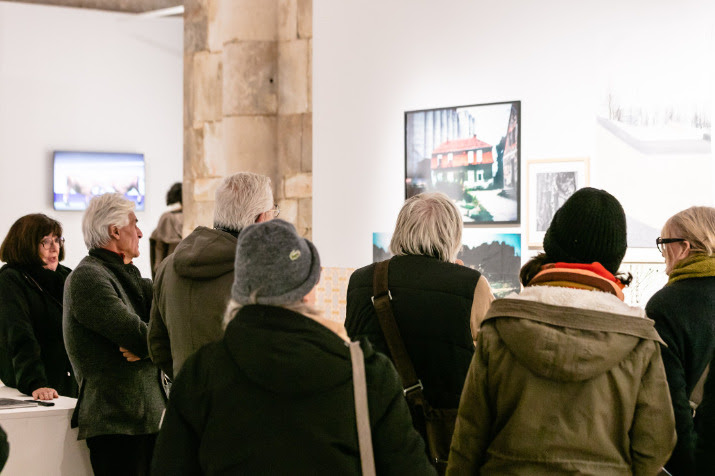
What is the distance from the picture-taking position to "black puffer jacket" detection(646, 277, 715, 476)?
2.84 m

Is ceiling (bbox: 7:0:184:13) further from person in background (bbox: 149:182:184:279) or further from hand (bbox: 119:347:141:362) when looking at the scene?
hand (bbox: 119:347:141:362)

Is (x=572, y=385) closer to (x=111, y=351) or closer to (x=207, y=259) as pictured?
(x=207, y=259)

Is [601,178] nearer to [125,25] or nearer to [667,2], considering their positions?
[667,2]

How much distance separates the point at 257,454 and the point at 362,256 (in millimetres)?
4405

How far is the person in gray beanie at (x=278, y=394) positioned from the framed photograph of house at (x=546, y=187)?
3.30 meters

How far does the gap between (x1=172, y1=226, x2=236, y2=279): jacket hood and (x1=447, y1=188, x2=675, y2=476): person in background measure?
1.22 metres

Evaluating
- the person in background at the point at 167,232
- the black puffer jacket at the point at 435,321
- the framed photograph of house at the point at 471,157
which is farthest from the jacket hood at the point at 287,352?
the person in background at the point at 167,232

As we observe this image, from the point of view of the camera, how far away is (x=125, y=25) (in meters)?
11.5

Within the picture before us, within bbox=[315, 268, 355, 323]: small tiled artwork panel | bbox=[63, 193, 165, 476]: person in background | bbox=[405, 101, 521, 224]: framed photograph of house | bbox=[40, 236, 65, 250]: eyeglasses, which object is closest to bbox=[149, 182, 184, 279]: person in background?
bbox=[315, 268, 355, 323]: small tiled artwork panel

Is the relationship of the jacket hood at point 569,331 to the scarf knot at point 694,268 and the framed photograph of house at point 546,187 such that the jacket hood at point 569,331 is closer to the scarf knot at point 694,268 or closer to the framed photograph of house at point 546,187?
the scarf knot at point 694,268

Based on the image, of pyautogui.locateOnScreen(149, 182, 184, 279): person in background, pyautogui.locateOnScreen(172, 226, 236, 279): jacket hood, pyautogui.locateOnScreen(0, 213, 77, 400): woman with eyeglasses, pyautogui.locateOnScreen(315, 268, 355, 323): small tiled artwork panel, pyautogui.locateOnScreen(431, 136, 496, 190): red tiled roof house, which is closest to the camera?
pyautogui.locateOnScreen(172, 226, 236, 279): jacket hood

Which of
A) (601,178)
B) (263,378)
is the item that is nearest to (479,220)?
(601,178)

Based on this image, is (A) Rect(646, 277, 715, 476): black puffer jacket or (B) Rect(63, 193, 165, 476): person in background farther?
(B) Rect(63, 193, 165, 476): person in background

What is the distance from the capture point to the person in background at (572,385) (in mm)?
2191
